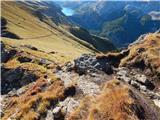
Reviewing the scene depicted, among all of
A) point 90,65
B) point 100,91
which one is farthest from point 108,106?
point 90,65

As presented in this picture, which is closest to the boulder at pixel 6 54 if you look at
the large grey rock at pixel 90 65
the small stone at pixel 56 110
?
the large grey rock at pixel 90 65

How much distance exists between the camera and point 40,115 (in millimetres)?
49844

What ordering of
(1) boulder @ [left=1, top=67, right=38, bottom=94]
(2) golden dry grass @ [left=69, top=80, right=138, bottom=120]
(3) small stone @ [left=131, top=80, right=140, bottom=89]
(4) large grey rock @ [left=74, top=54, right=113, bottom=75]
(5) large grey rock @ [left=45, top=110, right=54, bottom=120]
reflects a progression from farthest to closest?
(1) boulder @ [left=1, top=67, right=38, bottom=94] → (4) large grey rock @ [left=74, top=54, right=113, bottom=75] → (3) small stone @ [left=131, top=80, right=140, bottom=89] → (5) large grey rock @ [left=45, top=110, right=54, bottom=120] → (2) golden dry grass @ [left=69, top=80, right=138, bottom=120]

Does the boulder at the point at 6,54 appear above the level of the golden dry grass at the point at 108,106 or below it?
below

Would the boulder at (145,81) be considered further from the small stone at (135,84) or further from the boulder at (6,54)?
the boulder at (6,54)

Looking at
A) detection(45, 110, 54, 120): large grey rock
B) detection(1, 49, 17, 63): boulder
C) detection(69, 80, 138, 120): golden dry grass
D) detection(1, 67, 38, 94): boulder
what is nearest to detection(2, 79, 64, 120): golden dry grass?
detection(45, 110, 54, 120): large grey rock

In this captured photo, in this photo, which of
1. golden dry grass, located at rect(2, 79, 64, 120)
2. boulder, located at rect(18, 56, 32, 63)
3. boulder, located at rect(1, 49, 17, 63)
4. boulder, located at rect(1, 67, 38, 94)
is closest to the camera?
golden dry grass, located at rect(2, 79, 64, 120)

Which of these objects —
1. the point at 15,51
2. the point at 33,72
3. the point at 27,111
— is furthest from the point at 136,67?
the point at 15,51

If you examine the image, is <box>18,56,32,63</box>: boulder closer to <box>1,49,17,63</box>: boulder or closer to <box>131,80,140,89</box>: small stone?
<box>1,49,17,63</box>: boulder

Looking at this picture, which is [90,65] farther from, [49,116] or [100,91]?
[49,116]

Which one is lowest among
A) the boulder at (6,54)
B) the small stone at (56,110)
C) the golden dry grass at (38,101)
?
the boulder at (6,54)

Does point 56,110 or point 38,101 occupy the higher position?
point 56,110

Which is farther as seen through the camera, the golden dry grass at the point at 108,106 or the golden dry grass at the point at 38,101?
the golden dry grass at the point at 38,101

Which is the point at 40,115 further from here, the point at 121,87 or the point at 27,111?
the point at 121,87
